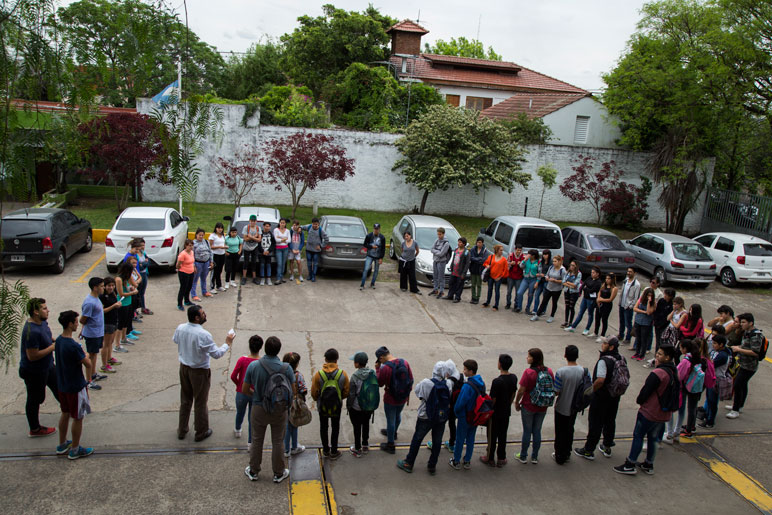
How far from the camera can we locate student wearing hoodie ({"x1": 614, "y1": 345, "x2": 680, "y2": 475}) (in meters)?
6.14

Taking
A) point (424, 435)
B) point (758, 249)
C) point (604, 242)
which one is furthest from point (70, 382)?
point (758, 249)

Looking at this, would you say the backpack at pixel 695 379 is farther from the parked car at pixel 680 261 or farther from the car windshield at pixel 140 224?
the car windshield at pixel 140 224

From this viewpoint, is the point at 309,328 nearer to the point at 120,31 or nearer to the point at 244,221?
the point at 244,221

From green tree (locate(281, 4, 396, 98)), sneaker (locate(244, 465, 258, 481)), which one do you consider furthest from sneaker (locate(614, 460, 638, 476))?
green tree (locate(281, 4, 396, 98))

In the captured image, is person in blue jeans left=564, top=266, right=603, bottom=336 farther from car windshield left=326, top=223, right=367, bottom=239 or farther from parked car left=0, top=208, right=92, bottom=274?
parked car left=0, top=208, right=92, bottom=274

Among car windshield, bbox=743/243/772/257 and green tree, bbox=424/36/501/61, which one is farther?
green tree, bbox=424/36/501/61

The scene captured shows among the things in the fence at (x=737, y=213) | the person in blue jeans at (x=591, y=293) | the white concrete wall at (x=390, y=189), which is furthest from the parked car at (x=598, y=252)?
the fence at (x=737, y=213)

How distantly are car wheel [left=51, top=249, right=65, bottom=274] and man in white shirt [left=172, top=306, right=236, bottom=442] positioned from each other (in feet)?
27.5

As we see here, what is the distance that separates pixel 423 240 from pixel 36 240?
9239 mm

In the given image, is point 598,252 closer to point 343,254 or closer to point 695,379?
point 343,254

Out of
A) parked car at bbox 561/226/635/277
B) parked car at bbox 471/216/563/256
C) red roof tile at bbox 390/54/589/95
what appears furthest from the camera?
red roof tile at bbox 390/54/589/95

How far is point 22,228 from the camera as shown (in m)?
12.2

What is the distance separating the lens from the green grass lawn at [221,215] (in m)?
18.1

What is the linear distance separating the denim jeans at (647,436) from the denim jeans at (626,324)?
4655 mm
